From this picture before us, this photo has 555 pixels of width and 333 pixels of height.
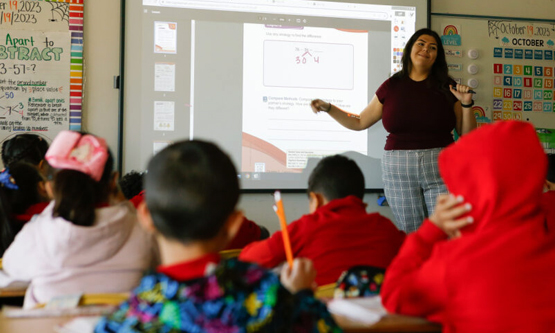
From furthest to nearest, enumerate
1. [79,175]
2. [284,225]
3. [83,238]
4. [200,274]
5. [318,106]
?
[318,106]
[79,175]
[83,238]
[284,225]
[200,274]

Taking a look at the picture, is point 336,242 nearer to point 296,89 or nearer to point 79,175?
point 79,175

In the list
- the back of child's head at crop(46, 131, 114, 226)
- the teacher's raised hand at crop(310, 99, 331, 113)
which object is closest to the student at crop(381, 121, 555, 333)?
the back of child's head at crop(46, 131, 114, 226)

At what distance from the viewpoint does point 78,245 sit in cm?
148

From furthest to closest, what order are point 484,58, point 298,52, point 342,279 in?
point 484,58
point 298,52
point 342,279

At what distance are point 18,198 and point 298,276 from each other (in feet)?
5.29

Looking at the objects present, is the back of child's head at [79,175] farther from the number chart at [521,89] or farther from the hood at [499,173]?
the number chart at [521,89]

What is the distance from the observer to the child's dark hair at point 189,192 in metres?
0.86

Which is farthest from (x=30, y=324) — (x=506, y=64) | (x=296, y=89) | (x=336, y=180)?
(x=506, y=64)

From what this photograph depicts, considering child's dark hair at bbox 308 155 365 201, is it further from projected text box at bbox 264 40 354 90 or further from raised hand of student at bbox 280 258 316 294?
projected text box at bbox 264 40 354 90

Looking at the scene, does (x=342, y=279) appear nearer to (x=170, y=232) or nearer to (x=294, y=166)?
(x=170, y=232)

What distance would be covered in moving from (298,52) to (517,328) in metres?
2.88

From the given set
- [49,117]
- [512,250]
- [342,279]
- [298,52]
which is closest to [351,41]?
[298,52]

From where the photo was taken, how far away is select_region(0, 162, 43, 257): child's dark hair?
6.67 feet

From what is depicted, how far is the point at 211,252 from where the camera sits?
0.90 meters
